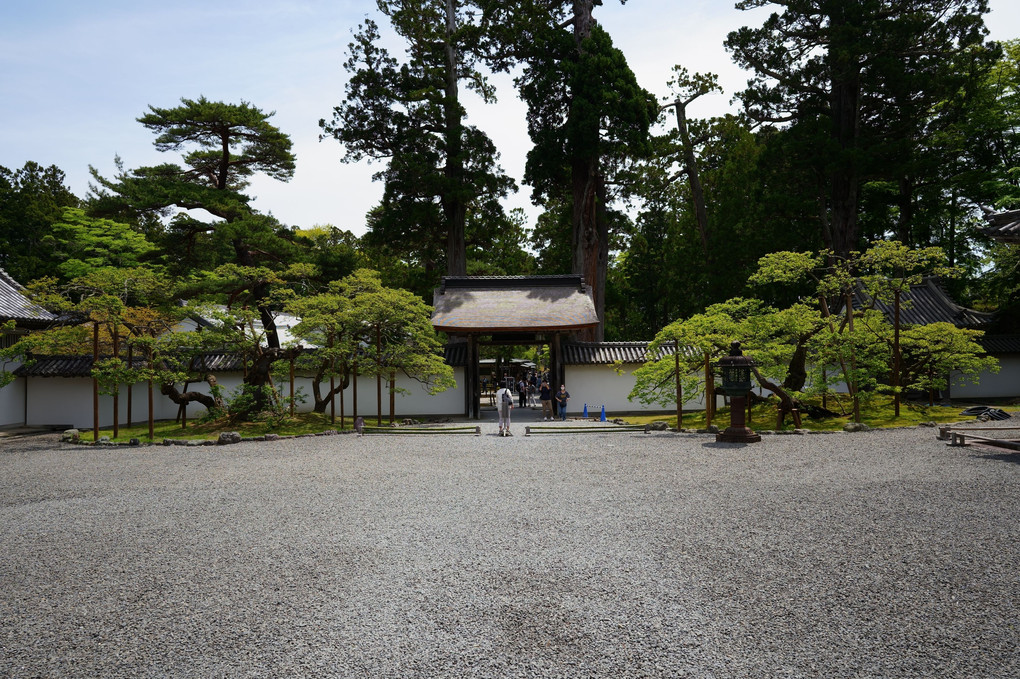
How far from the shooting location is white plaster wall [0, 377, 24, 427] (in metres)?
18.3

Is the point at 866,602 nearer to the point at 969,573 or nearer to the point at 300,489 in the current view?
the point at 969,573

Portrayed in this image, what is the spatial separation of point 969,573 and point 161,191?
862 inches

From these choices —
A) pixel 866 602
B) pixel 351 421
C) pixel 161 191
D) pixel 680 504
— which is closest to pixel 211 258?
pixel 161 191

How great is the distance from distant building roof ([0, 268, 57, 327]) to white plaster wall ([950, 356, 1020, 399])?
101 feet

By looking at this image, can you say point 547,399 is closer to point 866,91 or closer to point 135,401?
point 135,401

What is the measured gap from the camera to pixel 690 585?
449cm

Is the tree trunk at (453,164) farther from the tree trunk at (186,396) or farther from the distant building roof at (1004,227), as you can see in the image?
the distant building roof at (1004,227)

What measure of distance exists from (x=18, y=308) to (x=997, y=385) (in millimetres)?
33146

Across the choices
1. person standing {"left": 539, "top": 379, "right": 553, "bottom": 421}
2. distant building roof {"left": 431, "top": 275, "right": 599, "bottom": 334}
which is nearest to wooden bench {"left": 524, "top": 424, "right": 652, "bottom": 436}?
person standing {"left": 539, "top": 379, "right": 553, "bottom": 421}

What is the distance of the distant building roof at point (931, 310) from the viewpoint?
68.3 feet

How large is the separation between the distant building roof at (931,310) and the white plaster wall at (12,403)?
94.9 ft

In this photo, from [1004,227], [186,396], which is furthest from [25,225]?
[1004,227]

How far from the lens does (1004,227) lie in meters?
8.64

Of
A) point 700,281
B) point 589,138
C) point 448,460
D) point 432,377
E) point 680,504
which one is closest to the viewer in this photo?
point 680,504
